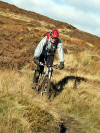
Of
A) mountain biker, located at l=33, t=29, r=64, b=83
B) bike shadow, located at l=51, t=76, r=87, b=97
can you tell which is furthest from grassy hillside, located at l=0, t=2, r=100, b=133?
mountain biker, located at l=33, t=29, r=64, b=83

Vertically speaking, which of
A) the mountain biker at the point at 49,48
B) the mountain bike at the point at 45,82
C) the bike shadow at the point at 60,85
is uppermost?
the mountain biker at the point at 49,48

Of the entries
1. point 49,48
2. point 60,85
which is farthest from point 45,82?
point 60,85

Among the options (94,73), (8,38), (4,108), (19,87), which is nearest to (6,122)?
(4,108)

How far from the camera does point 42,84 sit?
6727mm

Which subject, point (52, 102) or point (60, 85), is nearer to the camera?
point (52, 102)

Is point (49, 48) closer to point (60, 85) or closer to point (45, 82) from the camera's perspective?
point (45, 82)

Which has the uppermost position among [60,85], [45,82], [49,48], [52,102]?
[49,48]

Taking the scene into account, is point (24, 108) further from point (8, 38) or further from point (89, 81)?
point (8, 38)

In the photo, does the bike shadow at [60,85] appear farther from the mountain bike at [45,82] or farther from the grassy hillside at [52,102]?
the mountain bike at [45,82]

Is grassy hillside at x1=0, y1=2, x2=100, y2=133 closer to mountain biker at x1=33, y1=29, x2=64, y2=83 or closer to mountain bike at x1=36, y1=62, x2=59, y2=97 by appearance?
mountain bike at x1=36, y1=62, x2=59, y2=97

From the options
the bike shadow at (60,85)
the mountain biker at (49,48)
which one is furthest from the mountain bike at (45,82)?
the bike shadow at (60,85)

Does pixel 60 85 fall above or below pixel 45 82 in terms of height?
below

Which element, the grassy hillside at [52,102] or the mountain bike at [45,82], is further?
the mountain bike at [45,82]

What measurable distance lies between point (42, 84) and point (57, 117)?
1.99 metres
